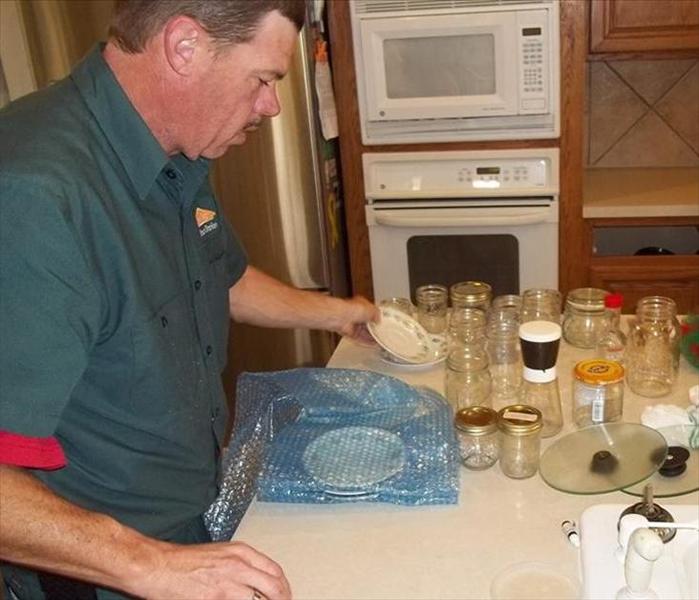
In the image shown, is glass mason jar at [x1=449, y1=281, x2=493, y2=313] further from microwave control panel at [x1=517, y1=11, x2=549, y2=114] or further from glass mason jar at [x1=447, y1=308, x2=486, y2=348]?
microwave control panel at [x1=517, y1=11, x2=549, y2=114]

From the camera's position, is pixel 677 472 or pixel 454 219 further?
pixel 454 219

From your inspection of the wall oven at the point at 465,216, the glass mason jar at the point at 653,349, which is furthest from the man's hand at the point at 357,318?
the wall oven at the point at 465,216

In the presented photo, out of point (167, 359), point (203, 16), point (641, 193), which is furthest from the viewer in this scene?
point (641, 193)

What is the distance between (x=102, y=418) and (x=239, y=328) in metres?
1.53

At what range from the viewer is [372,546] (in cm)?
103

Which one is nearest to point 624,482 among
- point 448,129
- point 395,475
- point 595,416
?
point 595,416

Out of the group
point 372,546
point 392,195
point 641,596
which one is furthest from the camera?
point 392,195

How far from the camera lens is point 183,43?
992 mm

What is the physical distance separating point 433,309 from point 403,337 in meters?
0.12

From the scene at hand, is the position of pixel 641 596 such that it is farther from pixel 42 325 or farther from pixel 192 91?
pixel 192 91

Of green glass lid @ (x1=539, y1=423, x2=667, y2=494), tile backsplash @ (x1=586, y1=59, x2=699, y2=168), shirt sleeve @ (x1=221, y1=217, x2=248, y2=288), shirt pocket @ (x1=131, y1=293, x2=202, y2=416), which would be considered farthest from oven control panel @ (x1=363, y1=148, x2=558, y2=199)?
shirt pocket @ (x1=131, y1=293, x2=202, y2=416)

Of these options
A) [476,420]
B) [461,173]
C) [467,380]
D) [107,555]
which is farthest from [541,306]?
[461,173]

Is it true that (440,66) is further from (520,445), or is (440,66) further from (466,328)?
(520,445)

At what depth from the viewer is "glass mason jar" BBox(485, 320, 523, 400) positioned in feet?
4.61
